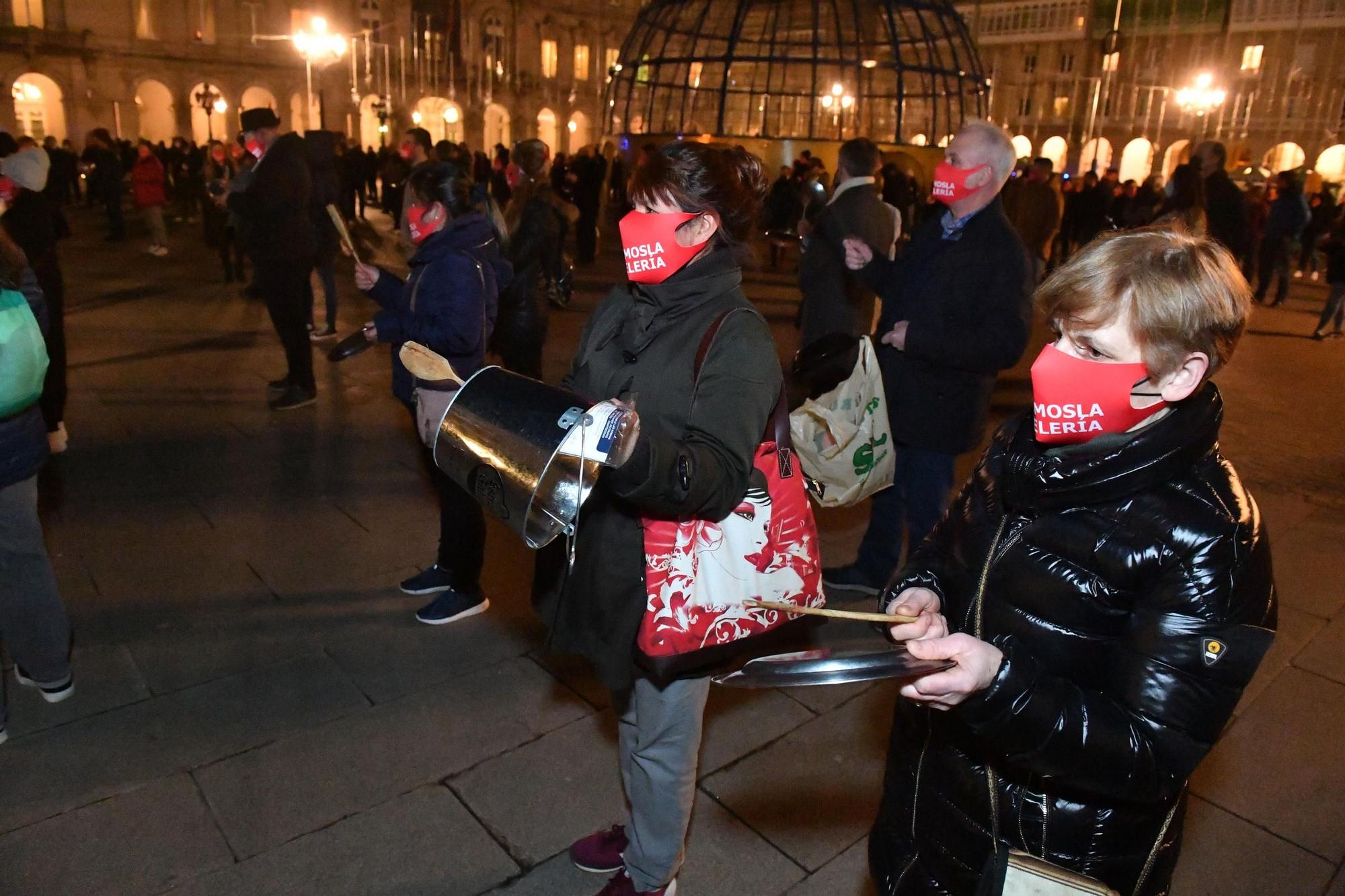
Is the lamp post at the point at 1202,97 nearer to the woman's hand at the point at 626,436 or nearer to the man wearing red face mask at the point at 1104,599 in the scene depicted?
the man wearing red face mask at the point at 1104,599

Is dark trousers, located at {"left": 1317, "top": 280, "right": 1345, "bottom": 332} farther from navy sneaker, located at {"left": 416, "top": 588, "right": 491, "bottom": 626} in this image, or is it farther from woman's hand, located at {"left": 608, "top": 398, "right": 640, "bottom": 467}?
woman's hand, located at {"left": 608, "top": 398, "right": 640, "bottom": 467}

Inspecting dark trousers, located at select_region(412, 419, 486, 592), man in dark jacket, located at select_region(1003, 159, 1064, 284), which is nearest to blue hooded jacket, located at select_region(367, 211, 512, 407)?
dark trousers, located at select_region(412, 419, 486, 592)

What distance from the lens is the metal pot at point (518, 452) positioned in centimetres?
151

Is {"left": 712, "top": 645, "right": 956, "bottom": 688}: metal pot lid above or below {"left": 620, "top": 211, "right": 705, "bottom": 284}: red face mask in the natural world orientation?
below

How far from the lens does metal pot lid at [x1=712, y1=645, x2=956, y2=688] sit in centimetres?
123

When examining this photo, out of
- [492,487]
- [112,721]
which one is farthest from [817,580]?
[112,721]

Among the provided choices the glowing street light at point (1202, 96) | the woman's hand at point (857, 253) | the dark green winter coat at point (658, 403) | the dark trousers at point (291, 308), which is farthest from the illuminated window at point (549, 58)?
the dark green winter coat at point (658, 403)

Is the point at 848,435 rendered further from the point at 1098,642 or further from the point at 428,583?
the point at 1098,642

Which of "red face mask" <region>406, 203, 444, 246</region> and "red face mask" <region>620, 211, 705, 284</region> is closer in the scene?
"red face mask" <region>620, 211, 705, 284</region>

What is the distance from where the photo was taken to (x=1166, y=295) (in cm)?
136

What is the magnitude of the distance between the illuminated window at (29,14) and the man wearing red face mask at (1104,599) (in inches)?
1496

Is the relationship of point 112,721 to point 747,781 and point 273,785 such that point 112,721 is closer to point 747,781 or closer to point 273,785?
point 273,785

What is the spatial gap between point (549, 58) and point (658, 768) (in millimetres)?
47971

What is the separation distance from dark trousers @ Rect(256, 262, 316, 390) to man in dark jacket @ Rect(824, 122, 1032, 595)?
4.17 metres
